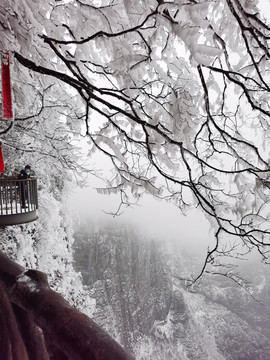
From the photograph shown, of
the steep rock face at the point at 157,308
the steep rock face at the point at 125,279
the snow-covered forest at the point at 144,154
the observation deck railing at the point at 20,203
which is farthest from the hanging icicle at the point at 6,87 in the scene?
the steep rock face at the point at 125,279

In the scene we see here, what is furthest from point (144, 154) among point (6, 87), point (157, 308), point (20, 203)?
point (157, 308)

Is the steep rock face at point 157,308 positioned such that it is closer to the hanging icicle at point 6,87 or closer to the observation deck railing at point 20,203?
the observation deck railing at point 20,203

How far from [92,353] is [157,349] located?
2273cm

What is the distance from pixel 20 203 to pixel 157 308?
20.7 meters

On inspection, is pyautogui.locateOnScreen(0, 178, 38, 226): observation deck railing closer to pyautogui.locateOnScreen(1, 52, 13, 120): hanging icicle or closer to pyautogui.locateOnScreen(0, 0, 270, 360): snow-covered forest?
pyautogui.locateOnScreen(0, 0, 270, 360): snow-covered forest

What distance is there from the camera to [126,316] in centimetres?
2117

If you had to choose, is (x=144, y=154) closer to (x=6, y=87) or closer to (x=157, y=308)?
(x=6, y=87)

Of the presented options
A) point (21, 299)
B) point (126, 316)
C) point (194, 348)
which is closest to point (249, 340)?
point (194, 348)

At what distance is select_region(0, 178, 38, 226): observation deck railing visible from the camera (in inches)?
207

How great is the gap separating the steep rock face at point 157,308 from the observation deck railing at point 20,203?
16350 mm

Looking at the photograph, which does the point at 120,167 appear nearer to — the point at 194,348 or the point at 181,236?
the point at 194,348

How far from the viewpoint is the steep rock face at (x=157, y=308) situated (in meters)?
19.9

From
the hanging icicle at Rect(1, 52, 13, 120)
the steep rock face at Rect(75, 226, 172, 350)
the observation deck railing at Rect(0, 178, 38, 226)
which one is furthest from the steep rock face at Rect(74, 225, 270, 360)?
the hanging icicle at Rect(1, 52, 13, 120)

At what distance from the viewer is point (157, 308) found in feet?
74.9
